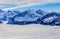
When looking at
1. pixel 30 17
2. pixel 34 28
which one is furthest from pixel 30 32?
pixel 30 17

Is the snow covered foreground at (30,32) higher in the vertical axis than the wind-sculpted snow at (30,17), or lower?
lower

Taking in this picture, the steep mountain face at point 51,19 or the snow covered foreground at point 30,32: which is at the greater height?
the steep mountain face at point 51,19

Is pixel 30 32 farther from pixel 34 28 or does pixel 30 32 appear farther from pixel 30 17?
pixel 30 17

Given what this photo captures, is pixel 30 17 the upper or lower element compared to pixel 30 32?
upper

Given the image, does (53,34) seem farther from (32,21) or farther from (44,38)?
(32,21)

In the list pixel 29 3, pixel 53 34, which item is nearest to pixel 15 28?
pixel 29 3
